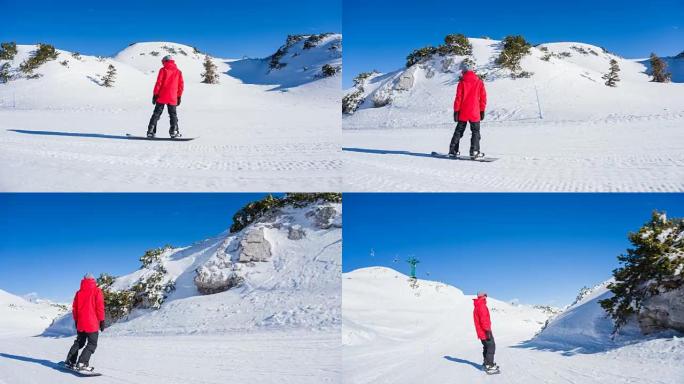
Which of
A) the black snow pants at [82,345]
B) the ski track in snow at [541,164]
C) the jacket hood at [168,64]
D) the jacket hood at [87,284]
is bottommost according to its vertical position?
the black snow pants at [82,345]

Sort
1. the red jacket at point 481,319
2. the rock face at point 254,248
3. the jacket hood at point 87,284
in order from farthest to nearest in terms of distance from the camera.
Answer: the rock face at point 254,248
the red jacket at point 481,319
the jacket hood at point 87,284

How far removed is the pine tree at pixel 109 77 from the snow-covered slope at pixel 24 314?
1303 centimetres

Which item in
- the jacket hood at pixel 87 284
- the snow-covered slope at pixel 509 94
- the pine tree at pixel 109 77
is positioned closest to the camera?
the jacket hood at pixel 87 284

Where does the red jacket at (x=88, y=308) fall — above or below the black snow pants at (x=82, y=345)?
above

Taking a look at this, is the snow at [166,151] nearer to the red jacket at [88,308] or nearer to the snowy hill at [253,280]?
the red jacket at [88,308]

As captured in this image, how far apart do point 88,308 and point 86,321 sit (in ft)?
0.73

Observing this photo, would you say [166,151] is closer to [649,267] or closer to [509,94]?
[649,267]

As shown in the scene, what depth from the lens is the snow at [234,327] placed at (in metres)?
8.16

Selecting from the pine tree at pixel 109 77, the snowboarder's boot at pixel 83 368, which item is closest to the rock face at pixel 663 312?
the snowboarder's boot at pixel 83 368

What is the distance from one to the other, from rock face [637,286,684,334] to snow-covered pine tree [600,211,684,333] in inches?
5.1

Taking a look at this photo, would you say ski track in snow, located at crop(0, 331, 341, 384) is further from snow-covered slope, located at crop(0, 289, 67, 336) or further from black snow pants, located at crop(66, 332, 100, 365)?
snow-covered slope, located at crop(0, 289, 67, 336)

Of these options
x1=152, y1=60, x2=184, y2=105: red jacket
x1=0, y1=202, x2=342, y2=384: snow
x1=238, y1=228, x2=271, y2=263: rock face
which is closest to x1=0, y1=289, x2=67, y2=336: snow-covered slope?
x1=0, y1=202, x2=342, y2=384: snow

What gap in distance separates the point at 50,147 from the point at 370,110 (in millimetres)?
21272

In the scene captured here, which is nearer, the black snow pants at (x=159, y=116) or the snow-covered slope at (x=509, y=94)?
the black snow pants at (x=159, y=116)
